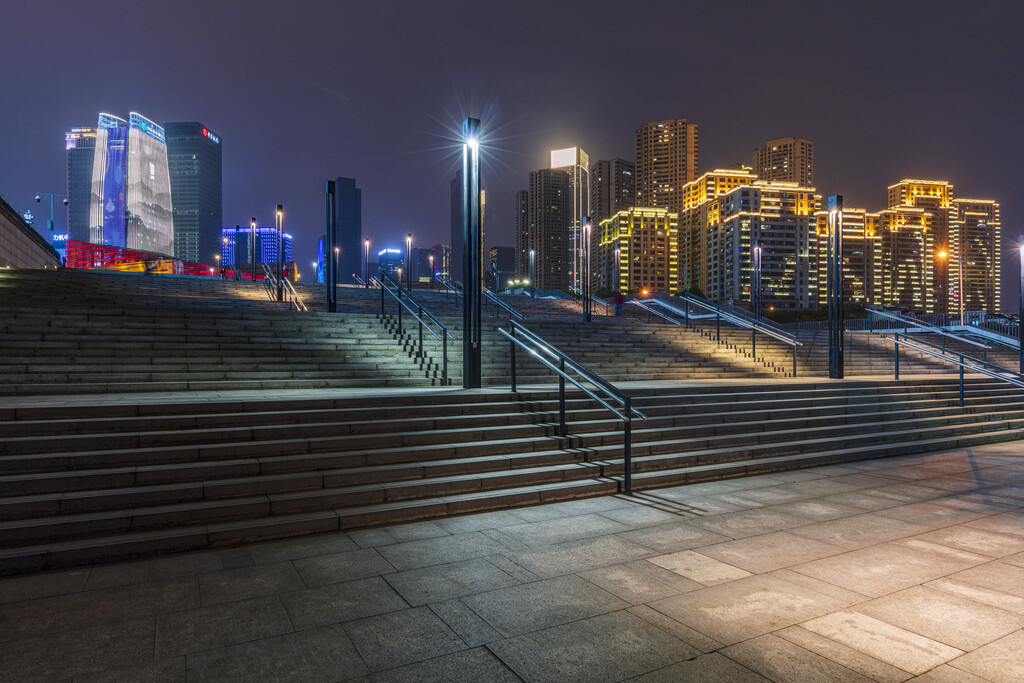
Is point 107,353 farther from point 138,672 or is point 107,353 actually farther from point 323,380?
point 138,672

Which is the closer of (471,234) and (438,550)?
(438,550)

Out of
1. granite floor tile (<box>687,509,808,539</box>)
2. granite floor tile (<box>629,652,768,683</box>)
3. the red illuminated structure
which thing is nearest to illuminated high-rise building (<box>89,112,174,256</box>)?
the red illuminated structure

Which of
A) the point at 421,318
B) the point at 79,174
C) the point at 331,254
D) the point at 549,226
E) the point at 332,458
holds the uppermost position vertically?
the point at 79,174

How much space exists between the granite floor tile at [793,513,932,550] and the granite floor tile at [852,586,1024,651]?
107 centimetres

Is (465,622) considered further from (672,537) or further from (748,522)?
(748,522)

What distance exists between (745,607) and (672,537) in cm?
149

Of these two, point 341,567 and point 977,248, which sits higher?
point 977,248

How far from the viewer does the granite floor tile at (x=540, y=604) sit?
12.0 feet

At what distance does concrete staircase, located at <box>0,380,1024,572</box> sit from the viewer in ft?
16.8

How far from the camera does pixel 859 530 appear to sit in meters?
5.57

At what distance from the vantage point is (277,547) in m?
→ 5.05

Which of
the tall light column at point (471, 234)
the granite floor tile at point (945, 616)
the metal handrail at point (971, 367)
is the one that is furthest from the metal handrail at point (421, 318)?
the metal handrail at point (971, 367)

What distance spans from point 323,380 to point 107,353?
137 inches

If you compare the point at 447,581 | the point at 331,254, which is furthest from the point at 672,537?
the point at 331,254
